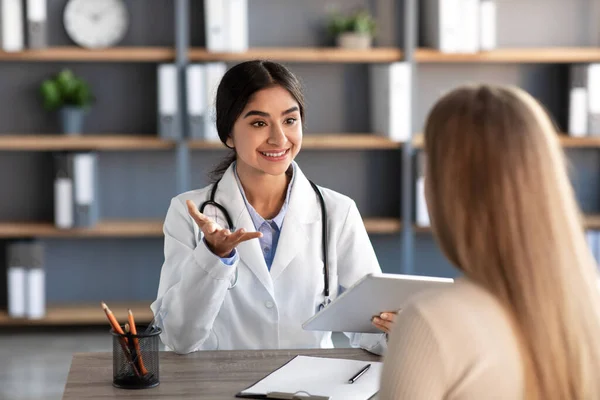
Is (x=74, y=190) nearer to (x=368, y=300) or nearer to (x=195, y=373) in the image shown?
(x=195, y=373)

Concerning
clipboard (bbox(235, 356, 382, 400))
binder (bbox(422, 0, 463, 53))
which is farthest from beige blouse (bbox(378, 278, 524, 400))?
binder (bbox(422, 0, 463, 53))

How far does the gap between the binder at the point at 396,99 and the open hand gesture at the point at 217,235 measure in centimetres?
269

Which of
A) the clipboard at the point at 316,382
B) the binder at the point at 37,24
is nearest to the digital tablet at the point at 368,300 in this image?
the clipboard at the point at 316,382

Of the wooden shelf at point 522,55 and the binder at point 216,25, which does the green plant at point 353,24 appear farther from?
the binder at point 216,25

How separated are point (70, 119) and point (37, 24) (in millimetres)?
469

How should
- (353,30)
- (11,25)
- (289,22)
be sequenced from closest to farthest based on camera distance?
(11,25), (353,30), (289,22)

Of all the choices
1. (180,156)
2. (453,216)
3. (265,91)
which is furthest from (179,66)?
(453,216)

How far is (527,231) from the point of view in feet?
3.91

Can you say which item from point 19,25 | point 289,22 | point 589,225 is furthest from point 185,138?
point 589,225

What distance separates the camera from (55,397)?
380 cm

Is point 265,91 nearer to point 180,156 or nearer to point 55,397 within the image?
point 55,397

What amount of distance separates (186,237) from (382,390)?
3.72ft

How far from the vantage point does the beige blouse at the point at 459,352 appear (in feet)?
3.94

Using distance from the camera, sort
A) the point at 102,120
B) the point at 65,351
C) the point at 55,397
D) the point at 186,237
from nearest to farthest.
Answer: the point at 186,237, the point at 55,397, the point at 65,351, the point at 102,120
